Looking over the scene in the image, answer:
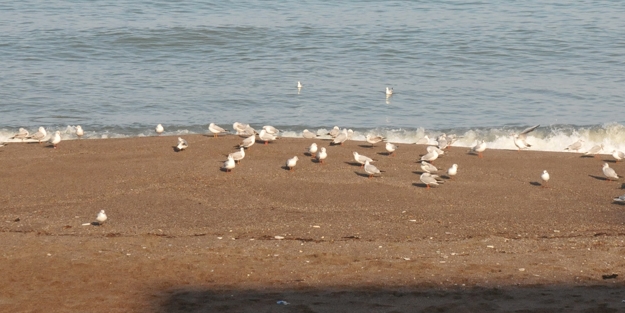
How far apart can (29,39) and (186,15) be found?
6415 mm

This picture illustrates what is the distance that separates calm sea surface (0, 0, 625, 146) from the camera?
18859 mm

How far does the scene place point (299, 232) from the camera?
1031 centimetres

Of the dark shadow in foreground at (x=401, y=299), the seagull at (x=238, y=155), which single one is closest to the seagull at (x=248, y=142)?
the seagull at (x=238, y=155)

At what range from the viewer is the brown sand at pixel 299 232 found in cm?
809

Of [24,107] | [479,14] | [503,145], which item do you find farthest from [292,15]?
[503,145]

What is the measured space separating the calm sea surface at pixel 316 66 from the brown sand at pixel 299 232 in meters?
3.81

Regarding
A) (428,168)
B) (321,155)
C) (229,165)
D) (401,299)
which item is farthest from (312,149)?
(401,299)

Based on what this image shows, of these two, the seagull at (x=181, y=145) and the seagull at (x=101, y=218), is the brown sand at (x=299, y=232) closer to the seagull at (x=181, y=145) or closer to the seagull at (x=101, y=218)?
the seagull at (x=101, y=218)

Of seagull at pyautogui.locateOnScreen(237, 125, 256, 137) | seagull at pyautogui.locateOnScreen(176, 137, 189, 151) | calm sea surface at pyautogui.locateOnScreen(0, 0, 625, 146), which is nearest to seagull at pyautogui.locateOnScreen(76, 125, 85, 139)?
calm sea surface at pyautogui.locateOnScreen(0, 0, 625, 146)

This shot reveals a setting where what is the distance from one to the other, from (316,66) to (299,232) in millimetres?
14073

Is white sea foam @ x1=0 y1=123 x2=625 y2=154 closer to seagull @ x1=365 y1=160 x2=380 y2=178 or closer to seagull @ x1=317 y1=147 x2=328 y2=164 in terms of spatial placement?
seagull @ x1=317 y1=147 x2=328 y2=164

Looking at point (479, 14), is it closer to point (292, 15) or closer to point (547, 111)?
point (292, 15)

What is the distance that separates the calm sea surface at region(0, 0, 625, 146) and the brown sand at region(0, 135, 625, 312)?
3.81m

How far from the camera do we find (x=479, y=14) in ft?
102
